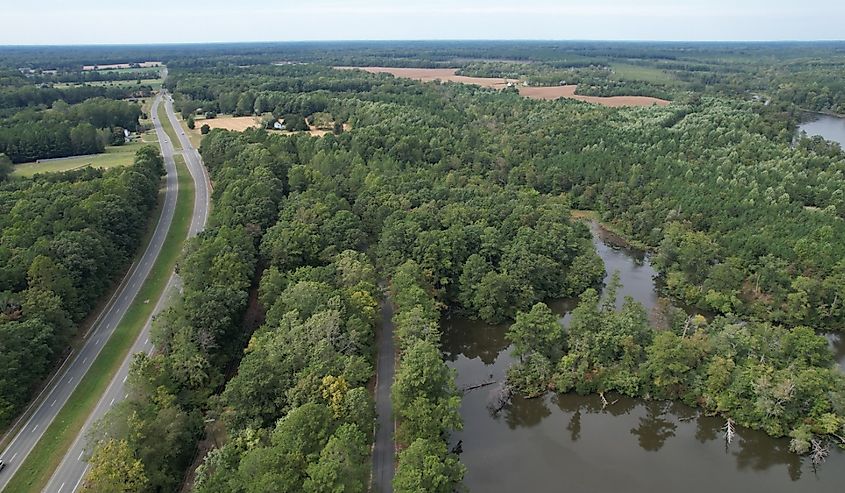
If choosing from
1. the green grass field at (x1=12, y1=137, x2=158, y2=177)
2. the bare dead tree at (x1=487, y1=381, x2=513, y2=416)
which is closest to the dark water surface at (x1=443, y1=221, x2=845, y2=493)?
the bare dead tree at (x1=487, y1=381, x2=513, y2=416)

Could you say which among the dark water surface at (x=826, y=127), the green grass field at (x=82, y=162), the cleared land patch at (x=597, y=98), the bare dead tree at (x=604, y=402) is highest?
the cleared land patch at (x=597, y=98)

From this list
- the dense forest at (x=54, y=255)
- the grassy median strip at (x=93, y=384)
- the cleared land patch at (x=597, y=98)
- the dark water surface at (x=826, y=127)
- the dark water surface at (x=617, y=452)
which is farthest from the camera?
the cleared land patch at (x=597, y=98)

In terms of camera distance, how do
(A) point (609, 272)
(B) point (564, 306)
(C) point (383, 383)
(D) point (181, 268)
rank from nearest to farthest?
1. (C) point (383, 383)
2. (D) point (181, 268)
3. (B) point (564, 306)
4. (A) point (609, 272)

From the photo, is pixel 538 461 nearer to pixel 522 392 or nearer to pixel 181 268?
pixel 522 392

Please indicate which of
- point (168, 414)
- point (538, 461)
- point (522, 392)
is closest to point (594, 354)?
point (522, 392)

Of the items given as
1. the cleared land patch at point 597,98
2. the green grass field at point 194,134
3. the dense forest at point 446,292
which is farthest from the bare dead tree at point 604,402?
the cleared land patch at point 597,98

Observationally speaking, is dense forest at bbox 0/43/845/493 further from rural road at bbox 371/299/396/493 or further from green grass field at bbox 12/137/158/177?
green grass field at bbox 12/137/158/177

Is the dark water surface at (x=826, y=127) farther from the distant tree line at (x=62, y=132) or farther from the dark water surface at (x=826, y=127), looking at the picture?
the distant tree line at (x=62, y=132)
